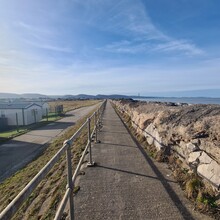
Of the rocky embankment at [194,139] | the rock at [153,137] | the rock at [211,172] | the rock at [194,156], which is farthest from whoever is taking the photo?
the rock at [153,137]

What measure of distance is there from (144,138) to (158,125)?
2.09 meters

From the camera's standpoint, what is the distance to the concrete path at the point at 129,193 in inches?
158

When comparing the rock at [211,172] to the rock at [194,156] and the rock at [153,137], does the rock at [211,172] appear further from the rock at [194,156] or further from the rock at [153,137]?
the rock at [153,137]

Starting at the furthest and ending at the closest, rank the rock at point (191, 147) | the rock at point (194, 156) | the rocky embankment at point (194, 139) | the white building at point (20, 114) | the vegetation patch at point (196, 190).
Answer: the white building at point (20, 114)
the rock at point (191, 147)
the rock at point (194, 156)
the rocky embankment at point (194, 139)
the vegetation patch at point (196, 190)

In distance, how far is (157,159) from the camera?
694 centimetres

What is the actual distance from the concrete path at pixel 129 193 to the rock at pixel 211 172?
587 mm

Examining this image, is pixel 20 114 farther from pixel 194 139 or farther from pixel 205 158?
pixel 205 158

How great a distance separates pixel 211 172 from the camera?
436 centimetres

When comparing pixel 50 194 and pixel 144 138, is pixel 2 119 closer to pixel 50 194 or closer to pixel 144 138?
pixel 144 138

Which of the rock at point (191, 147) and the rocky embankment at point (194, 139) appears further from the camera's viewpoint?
the rock at point (191, 147)

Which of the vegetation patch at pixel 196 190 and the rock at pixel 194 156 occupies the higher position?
the rock at pixel 194 156

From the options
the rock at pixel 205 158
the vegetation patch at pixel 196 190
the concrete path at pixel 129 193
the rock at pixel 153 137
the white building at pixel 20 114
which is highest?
the rock at pixel 205 158

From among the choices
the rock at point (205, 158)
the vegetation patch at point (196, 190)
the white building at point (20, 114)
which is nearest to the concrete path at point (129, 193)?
the vegetation patch at point (196, 190)

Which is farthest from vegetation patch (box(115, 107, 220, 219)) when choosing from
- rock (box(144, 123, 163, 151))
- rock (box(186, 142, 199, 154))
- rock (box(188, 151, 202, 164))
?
rock (box(144, 123, 163, 151))
